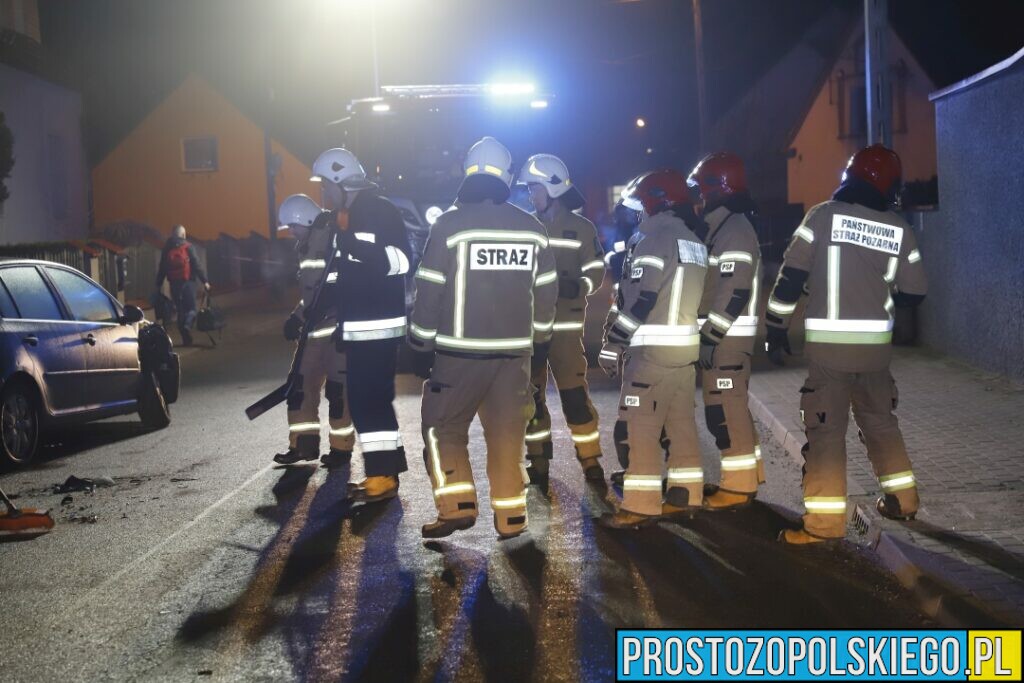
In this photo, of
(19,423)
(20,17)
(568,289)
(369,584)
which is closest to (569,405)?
(568,289)

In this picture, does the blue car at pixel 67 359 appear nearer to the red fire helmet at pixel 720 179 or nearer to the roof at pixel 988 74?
the red fire helmet at pixel 720 179

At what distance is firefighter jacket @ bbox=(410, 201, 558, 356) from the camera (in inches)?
260

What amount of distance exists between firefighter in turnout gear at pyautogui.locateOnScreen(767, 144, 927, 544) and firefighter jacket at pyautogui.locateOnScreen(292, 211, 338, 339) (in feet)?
10.6

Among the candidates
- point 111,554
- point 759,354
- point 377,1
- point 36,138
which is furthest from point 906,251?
point 377,1

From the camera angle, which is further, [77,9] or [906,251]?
[77,9]

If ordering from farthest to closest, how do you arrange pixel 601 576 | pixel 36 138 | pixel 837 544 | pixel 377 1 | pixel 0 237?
1. pixel 377 1
2. pixel 36 138
3. pixel 0 237
4. pixel 837 544
5. pixel 601 576

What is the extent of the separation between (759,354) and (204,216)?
3374cm

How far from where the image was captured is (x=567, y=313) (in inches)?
330

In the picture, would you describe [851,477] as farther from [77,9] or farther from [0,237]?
[77,9]

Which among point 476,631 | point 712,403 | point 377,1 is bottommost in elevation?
point 476,631

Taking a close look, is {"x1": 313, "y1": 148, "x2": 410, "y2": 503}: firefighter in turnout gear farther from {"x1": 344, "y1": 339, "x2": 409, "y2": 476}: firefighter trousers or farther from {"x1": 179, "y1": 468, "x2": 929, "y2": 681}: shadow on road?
{"x1": 179, "y1": 468, "x2": 929, "y2": 681}: shadow on road

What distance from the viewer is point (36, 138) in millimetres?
25703

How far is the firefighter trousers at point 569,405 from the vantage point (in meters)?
8.25

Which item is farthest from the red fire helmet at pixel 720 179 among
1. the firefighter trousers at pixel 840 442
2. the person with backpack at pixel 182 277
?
the person with backpack at pixel 182 277
